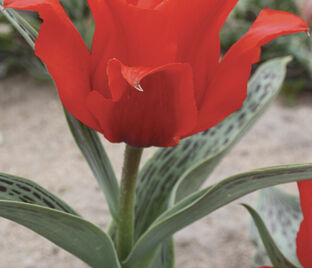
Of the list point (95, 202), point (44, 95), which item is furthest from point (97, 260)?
point (44, 95)

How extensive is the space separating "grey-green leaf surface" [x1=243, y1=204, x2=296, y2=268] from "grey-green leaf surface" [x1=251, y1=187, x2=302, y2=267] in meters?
0.10

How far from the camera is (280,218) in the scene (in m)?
0.64

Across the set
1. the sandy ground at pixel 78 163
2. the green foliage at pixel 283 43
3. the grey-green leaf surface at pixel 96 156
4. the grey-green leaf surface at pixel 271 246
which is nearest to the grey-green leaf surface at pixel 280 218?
the grey-green leaf surface at pixel 271 246

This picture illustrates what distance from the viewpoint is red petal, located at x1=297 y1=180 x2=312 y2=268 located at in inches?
17.8

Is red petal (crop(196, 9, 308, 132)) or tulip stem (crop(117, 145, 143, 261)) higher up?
red petal (crop(196, 9, 308, 132))

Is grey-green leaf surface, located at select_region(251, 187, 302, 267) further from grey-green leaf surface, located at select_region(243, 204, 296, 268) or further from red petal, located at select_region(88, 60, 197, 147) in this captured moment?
red petal, located at select_region(88, 60, 197, 147)

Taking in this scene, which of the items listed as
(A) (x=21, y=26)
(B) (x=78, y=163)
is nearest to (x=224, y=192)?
(A) (x=21, y=26)

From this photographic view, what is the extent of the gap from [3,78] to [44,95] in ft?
0.66

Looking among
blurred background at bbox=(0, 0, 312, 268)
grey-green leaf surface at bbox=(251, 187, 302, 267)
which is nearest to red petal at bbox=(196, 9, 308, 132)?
grey-green leaf surface at bbox=(251, 187, 302, 267)

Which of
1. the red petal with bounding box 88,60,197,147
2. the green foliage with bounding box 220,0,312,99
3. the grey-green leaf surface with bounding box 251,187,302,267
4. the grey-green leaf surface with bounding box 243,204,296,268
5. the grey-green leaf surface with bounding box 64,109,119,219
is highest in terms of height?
the red petal with bounding box 88,60,197,147

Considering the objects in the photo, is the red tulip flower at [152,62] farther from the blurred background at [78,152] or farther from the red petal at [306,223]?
the blurred background at [78,152]

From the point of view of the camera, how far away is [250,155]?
1454 millimetres

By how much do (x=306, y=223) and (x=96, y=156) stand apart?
0.68ft

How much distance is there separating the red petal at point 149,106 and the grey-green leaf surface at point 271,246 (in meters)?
0.15
